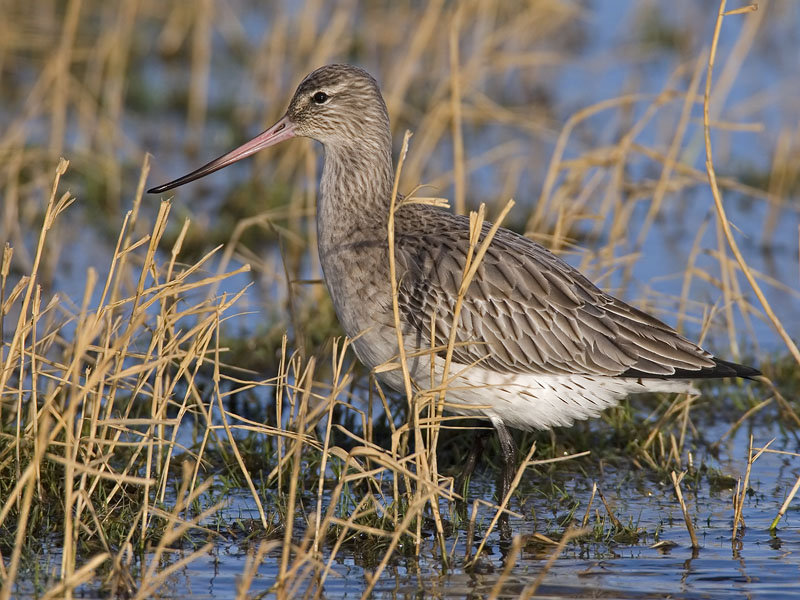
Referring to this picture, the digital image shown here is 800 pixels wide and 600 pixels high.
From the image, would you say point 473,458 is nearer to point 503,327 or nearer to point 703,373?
point 503,327

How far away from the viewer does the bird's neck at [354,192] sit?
6281 mm

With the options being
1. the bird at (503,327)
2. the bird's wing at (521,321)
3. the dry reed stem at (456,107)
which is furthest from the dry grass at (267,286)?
the bird's wing at (521,321)

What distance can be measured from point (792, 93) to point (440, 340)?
881cm

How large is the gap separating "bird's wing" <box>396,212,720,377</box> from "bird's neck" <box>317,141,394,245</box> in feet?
0.91

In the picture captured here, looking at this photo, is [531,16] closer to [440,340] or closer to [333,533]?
[440,340]

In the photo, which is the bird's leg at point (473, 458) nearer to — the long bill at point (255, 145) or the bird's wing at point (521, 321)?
the bird's wing at point (521, 321)

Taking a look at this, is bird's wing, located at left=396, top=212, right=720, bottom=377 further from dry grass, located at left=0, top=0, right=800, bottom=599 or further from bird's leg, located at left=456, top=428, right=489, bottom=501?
bird's leg, located at left=456, top=428, right=489, bottom=501

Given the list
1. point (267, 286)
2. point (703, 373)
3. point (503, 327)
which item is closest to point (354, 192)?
point (503, 327)

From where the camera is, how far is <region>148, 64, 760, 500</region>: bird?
19.4ft

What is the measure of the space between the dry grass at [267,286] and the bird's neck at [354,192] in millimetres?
558

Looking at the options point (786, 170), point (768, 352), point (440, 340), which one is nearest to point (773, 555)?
point (440, 340)

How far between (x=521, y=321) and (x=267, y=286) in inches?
148

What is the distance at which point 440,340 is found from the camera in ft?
19.3

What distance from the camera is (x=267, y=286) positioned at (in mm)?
9461
